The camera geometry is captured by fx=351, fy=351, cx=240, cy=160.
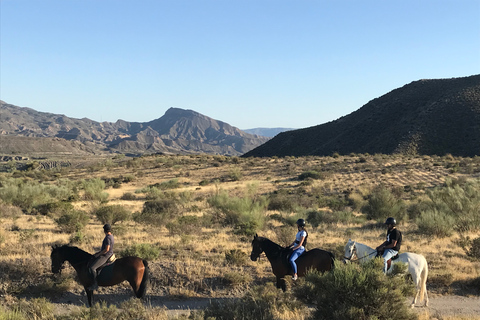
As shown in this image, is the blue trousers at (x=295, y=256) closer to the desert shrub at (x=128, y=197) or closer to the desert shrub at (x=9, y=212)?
the desert shrub at (x=9, y=212)

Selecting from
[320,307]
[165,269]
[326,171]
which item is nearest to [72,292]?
[165,269]

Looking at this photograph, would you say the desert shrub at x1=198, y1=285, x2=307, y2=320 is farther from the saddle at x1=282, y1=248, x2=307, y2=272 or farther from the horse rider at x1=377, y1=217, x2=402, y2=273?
the horse rider at x1=377, y1=217, x2=402, y2=273

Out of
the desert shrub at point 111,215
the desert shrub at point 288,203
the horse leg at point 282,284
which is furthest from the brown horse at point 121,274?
the desert shrub at point 288,203

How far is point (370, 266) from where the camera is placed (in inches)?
261

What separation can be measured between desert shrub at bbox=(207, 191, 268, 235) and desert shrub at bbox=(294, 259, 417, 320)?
9.16 metres

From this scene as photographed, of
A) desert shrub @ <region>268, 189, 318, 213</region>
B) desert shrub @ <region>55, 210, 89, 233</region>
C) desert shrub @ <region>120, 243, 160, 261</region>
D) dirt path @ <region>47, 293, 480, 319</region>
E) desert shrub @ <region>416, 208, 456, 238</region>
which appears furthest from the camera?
desert shrub @ <region>268, 189, 318, 213</region>

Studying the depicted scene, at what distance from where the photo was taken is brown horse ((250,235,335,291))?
8438 mm

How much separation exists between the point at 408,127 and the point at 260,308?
74.2 m

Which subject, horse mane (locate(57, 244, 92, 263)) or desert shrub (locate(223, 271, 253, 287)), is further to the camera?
desert shrub (locate(223, 271, 253, 287))

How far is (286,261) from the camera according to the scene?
860 cm

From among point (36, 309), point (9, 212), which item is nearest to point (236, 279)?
point (36, 309)

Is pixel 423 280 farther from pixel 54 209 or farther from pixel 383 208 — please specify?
pixel 54 209

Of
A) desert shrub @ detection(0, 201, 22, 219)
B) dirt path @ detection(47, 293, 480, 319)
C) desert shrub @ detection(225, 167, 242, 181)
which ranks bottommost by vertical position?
dirt path @ detection(47, 293, 480, 319)

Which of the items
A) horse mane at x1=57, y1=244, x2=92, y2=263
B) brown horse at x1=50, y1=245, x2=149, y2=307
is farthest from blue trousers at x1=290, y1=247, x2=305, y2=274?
horse mane at x1=57, y1=244, x2=92, y2=263
